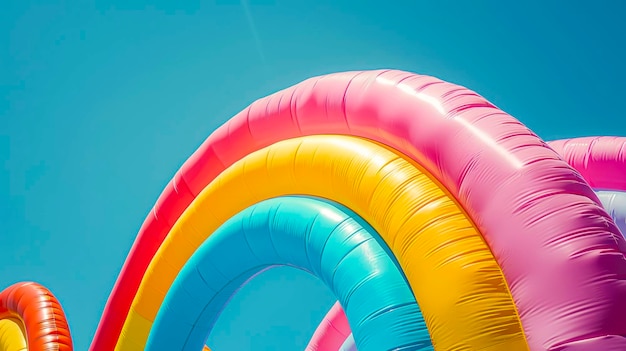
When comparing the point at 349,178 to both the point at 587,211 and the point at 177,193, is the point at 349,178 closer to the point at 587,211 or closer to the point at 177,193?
the point at 587,211

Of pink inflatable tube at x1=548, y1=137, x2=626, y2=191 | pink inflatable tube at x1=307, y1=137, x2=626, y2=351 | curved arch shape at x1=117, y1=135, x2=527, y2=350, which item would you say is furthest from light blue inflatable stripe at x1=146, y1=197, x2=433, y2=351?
pink inflatable tube at x1=548, y1=137, x2=626, y2=191

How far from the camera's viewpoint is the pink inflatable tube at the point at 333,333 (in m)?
6.50

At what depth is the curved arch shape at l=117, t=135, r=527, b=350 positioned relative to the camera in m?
2.31

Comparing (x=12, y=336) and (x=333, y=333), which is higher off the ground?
(x=12, y=336)

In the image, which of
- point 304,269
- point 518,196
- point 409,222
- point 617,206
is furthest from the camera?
point 617,206

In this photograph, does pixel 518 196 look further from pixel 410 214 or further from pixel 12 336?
pixel 12 336

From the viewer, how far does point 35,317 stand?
22.0 feet

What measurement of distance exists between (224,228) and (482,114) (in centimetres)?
236

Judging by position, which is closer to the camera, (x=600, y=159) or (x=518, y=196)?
(x=518, y=196)

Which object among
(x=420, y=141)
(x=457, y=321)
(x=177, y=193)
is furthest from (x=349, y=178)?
(x=177, y=193)

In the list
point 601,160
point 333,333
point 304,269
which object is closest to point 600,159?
point 601,160

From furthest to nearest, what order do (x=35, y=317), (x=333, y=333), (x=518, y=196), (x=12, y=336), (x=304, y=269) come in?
(x=12, y=336)
(x=35, y=317)
(x=333, y=333)
(x=304, y=269)
(x=518, y=196)

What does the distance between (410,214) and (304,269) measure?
4.21 ft

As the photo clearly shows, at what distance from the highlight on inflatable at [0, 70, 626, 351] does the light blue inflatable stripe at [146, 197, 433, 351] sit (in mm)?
11
